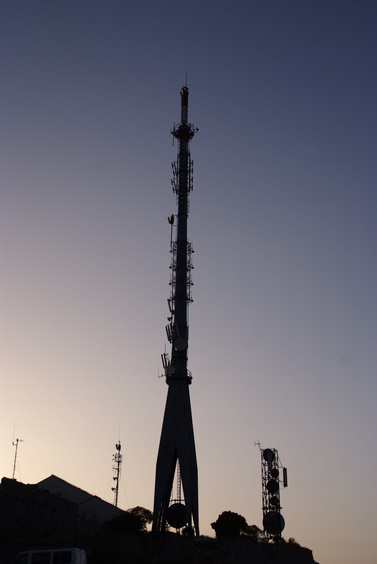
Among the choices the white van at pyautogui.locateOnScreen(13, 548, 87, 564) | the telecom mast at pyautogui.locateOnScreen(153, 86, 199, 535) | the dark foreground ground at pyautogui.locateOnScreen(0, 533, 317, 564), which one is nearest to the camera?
the white van at pyautogui.locateOnScreen(13, 548, 87, 564)

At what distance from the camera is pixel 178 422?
55.3 metres

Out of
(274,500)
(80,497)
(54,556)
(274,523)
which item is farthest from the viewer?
(80,497)

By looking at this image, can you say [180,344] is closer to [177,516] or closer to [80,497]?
[177,516]

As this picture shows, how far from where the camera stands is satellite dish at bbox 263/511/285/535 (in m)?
57.6

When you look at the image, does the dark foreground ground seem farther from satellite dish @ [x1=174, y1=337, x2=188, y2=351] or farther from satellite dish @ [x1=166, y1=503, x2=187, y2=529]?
satellite dish @ [x1=174, y1=337, x2=188, y2=351]

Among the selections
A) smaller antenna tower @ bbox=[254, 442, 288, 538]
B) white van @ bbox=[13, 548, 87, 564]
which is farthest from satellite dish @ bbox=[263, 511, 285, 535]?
white van @ bbox=[13, 548, 87, 564]

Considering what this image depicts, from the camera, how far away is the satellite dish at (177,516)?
54.3 m

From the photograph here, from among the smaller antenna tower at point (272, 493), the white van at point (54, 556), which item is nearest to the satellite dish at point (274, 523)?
the smaller antenna tower at point (272, 493)

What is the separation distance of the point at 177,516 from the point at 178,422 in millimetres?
7892

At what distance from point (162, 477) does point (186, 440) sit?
12.7 ft

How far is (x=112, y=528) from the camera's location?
47750 millimetres

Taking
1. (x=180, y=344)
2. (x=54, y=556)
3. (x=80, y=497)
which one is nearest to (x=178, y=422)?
(x=180, y=344)

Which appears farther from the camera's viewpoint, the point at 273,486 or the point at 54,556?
the point at 273,486

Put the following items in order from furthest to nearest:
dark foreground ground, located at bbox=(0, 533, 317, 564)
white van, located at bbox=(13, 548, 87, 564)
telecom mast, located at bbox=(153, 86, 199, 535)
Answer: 1. telecom mast, located at bbox=(153, 86, 199, 535)
2. dark foreground ground, located at bbox=(0, 533, 317, 564)
3. white van, located at bbox=(13, 548, 87, 564)
